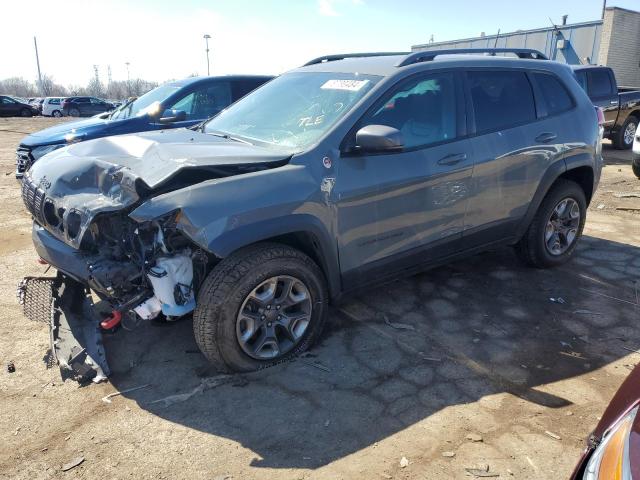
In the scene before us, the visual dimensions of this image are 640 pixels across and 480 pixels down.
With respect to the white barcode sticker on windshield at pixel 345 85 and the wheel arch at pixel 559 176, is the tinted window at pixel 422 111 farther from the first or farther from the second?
the wheel arch at pixel 559 176

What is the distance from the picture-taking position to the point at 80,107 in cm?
3138

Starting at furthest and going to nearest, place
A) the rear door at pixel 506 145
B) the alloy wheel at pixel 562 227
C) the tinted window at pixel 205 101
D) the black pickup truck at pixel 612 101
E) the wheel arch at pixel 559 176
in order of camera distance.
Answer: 1. the black pickup truck at pixel 612 101
2. the tinted window at pixel 205 101
3. the alloy wheel at pixel 562 227
4. the wheel arch at pixel 559 176
5. the rear door at pixel 506 145

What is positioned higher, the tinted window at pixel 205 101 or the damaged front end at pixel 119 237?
the tinted window at pixel 205 101

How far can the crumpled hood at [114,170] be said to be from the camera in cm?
301

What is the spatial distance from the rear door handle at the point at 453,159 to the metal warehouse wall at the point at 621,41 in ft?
79.7

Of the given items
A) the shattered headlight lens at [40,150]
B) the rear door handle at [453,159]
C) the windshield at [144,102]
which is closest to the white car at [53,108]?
the windshield at [144,102]

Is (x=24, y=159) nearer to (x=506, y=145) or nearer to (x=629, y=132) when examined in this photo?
(x=506, y=145)

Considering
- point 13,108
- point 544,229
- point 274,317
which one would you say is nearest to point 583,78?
point 544,229

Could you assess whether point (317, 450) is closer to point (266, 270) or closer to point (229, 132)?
point (266, 270)

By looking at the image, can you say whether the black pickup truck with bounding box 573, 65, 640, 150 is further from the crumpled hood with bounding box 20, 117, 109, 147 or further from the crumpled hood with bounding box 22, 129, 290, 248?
the crumpled hood with bounding box 22, 129, 290, 248

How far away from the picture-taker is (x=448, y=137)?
385cm

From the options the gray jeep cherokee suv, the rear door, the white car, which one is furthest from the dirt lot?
the white car

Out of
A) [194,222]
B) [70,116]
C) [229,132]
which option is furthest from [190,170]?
[70,116]

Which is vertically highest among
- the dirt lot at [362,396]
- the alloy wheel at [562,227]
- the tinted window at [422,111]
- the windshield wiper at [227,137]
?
the tinted window at [422,111]
